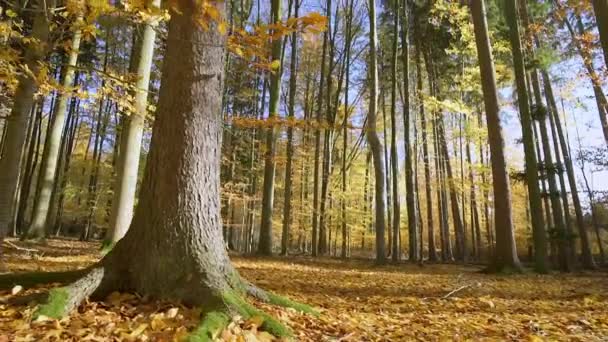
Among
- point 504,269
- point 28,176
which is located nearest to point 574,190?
point 504,269

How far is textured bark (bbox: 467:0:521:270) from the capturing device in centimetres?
866

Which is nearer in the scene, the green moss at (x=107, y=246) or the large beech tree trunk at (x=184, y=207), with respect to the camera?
the large beech tree trunk at (x=184, y=207)

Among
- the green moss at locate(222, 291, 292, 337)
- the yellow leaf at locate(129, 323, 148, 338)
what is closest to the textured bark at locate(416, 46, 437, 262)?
the green moss at locate(222, 291, 292, 337)

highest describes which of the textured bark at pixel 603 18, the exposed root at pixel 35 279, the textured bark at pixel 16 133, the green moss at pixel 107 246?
the textured bark at pixel 603 18

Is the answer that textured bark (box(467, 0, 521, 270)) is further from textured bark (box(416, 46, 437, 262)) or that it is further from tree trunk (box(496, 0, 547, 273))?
textured bark (box(416, 46, 437, 262))

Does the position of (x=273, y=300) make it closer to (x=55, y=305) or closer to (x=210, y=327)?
(x=210, y=327)

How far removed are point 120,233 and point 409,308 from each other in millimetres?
5326

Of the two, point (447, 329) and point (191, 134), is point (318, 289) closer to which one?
point (447, 329)

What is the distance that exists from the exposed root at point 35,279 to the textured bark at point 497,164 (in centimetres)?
824

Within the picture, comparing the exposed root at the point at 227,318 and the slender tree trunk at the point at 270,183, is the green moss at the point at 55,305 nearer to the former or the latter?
the exposed root at the point at 227,318

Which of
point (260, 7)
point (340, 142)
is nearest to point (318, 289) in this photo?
point (260, 7)

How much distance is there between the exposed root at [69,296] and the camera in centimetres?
266

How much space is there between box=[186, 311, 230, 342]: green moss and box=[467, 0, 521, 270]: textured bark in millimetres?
7660

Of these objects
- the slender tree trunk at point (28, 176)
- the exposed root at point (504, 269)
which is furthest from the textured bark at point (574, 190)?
the slender tree trunk at point (28, 176)
